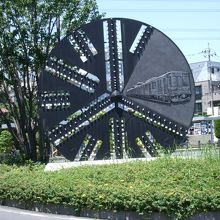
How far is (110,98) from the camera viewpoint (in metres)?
13.0

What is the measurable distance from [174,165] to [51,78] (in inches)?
195

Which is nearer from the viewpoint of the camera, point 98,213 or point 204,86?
point 98,213

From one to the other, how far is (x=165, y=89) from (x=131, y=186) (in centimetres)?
524

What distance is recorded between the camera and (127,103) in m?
13.1

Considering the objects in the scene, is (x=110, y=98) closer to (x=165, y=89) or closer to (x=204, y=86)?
(x=165, y=89)

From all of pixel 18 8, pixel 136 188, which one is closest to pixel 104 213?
pixel 136 188

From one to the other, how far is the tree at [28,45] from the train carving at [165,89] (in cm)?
468

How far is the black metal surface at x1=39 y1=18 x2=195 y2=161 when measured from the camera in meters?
12.9

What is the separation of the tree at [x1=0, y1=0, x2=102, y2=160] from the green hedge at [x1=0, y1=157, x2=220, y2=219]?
256 inches

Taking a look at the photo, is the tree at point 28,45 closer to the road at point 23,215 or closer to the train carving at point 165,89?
the train carving at point 165,89

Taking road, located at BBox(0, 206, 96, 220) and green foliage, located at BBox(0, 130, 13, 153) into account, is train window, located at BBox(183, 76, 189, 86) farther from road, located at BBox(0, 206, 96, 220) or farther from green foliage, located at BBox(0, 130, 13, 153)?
green foliage, located at BBox(0, 130, 13, 153)

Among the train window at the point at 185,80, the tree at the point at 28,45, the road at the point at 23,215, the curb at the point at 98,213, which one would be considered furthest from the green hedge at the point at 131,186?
the tree at the point at 28,45

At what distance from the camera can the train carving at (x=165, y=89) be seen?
13.0m

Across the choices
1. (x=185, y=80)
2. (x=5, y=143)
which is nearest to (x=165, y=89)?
(x=185, y=80)
